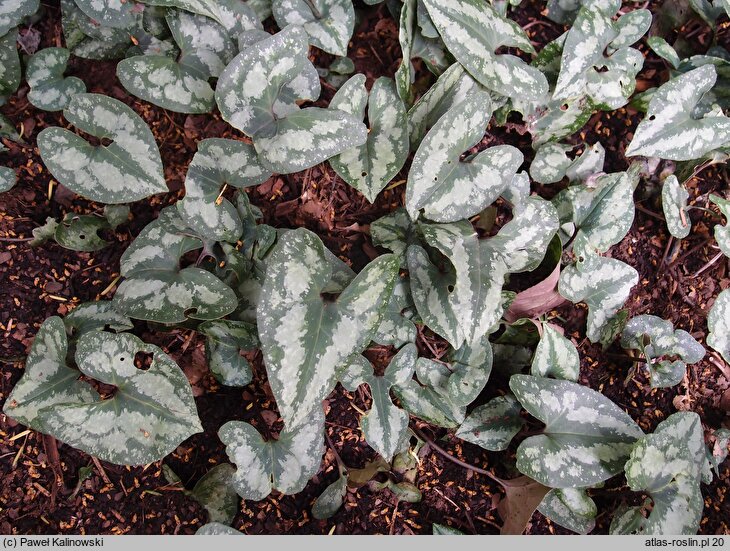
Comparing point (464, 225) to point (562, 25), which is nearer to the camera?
point (464, 225)

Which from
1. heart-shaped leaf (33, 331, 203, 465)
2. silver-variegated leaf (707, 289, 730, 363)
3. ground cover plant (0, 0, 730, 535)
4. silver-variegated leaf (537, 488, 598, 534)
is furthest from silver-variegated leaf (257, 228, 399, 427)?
silver-variegated leaf (707, 289, 730, 363)

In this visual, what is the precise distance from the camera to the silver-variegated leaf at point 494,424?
1878 millimetres

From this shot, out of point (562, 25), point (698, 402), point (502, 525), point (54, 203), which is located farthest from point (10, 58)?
point (698, 402)

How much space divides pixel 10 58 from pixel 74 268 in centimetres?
69

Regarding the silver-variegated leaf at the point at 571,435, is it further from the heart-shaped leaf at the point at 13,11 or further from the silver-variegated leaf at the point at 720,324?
the heart-shaped leaf at the point at 13,11

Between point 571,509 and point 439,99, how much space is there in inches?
54.8

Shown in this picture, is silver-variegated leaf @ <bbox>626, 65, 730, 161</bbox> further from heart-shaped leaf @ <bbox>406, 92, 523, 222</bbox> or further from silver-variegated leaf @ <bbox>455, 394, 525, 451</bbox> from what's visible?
silver-variegated leaf @ <bbox>455, 394, 525, 451</bbox>

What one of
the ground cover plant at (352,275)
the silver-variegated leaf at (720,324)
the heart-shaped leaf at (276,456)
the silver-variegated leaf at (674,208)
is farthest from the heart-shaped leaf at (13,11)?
the silver-variegated leaf at (720,324)

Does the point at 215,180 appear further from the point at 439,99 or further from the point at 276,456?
the point at 276,456

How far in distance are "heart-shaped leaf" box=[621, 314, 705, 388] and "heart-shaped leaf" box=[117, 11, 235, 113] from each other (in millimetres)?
1609

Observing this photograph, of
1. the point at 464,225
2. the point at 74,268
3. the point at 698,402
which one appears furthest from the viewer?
the point at 698,402

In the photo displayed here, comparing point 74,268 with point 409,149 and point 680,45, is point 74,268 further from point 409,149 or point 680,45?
point 680,45

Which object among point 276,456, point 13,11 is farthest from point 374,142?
point 13,11

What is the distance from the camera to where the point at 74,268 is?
6.19 feet
